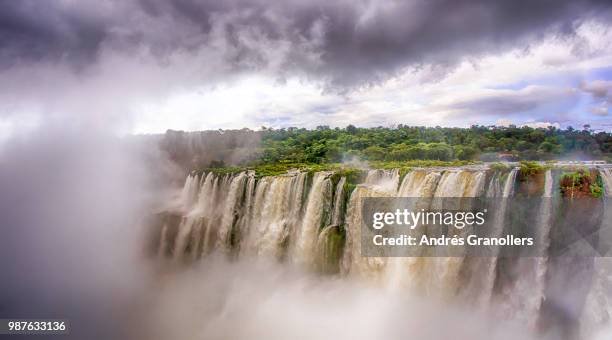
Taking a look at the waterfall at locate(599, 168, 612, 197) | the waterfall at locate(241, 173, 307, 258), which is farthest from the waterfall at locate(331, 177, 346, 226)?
the waterfall at locate(599, 168, 612, 197)

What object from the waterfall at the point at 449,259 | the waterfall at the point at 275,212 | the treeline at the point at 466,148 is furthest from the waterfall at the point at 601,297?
the treeline at the point at 466,148

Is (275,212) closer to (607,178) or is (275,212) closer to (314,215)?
(314,215)

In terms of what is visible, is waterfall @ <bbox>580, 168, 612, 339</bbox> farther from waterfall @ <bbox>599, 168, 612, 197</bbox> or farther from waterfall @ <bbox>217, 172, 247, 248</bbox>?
waterfall @ <bbox>217, 172, 247, 248</bbox>

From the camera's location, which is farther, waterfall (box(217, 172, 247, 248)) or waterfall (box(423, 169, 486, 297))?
waterfall (box(217, 172, 247, 248))

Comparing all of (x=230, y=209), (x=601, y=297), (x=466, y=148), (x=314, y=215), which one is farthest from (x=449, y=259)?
(x=466, y=148)

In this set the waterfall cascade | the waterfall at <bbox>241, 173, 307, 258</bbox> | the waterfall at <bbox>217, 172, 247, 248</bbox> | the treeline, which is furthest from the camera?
the treeline

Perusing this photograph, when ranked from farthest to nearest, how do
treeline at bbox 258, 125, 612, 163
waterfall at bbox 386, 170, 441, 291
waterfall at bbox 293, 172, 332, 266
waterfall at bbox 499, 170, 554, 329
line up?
1. treeline at bbox 258, 125, 612, 163
2. waterfall at bbox 293, 172, 332, 266
3. waterfall at bbox 386, 170, 441, 291
4. waterfall at bbox 499, 170, 554, 329

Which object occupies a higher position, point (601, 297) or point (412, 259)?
point (412, 259)

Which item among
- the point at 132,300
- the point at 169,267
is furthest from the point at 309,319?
the point at 169,267
